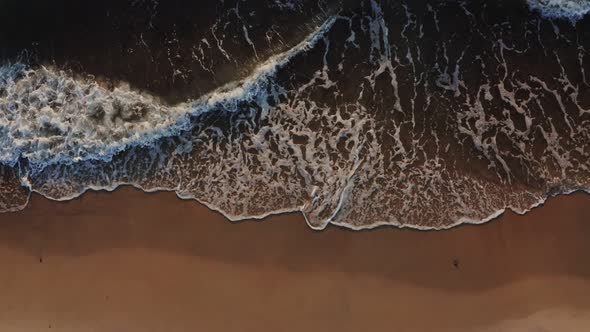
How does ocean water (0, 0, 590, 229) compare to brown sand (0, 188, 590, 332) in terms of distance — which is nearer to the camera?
brown sand (0, 188, 590, 332)

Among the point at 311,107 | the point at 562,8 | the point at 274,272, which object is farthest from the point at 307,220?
the point at 562,8

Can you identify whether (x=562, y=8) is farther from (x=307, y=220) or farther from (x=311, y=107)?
(x=307, y=220)

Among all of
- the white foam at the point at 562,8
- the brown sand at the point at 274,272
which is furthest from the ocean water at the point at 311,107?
the brown sand at the point at 274,272

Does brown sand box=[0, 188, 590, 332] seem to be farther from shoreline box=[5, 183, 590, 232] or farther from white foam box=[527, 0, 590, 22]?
white foam box=[527, 0, 590, 22]

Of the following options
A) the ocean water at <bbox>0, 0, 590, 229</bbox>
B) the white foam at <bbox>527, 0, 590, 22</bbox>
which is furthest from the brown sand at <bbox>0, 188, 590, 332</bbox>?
the white foam at <bbox>527, 0, 590, 22</bbox>

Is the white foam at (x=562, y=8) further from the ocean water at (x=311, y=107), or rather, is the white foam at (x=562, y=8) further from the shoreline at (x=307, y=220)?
the shoreline at (x=307, y=220)

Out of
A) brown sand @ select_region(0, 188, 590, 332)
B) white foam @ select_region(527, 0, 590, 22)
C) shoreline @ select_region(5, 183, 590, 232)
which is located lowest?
brown sand @ select_region(0, 188, 590, 332)

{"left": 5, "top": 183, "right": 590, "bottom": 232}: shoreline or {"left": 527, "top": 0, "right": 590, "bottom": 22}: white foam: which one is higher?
{"left": 527, "top": 0, "right": 590, "bottom": 22}: white foam
